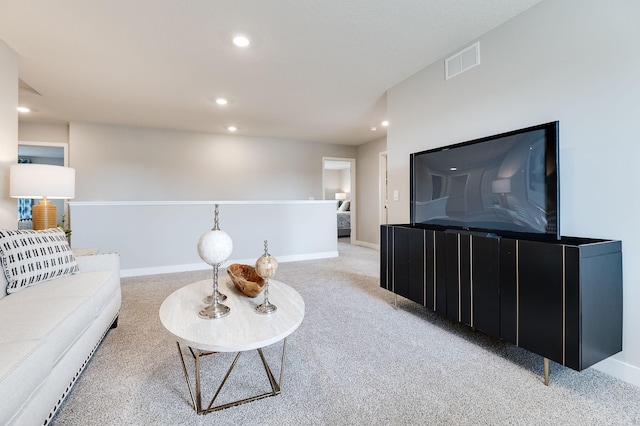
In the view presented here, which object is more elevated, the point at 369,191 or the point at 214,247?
the point at 369,191

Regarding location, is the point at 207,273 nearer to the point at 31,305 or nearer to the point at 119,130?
the point at 31,305

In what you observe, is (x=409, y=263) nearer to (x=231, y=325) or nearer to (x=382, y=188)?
(x=231, y=325)

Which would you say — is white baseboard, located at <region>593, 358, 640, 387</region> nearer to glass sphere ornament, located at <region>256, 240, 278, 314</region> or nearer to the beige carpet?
the beige carpet

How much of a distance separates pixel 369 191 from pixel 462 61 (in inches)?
160

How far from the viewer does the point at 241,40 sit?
2.42 meters

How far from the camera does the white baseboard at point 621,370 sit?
161 cm

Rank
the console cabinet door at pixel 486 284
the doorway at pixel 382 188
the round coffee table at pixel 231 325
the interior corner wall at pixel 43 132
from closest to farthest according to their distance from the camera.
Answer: the round coffee table at pixel 231 325, the console cabinet door at pixel 486 284, the interior corner wall at pixel 43 132, the doorway at pixel 382 188

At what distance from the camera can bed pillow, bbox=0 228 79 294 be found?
1761mm

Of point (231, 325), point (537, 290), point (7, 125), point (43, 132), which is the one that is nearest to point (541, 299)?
point (537, 290)

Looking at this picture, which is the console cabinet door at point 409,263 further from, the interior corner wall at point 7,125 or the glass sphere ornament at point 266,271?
the interior corner wall at point 7,125

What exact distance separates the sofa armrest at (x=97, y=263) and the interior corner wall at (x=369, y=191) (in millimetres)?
4699

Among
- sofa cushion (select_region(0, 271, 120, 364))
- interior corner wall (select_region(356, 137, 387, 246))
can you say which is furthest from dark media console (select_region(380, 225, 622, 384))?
interior corner wall (select_region(356, 137, 387, 246))

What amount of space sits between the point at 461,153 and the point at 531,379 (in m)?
1.53

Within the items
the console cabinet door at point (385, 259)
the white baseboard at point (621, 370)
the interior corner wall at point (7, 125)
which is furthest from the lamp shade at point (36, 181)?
the white baseboard at point (621, 370)
